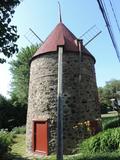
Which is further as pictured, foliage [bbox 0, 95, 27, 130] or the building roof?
foliage [bbox 0, 95, 27, 130]

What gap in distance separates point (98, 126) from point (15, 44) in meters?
11.3

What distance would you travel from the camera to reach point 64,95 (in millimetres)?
21453

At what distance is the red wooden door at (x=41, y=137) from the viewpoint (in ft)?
70.3

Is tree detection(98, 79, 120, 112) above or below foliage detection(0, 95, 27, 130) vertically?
above

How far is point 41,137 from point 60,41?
20.5 ft

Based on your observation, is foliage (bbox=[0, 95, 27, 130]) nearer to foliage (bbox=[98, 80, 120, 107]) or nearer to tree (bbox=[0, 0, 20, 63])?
tree (bbox=[0, 0, 20, 63])

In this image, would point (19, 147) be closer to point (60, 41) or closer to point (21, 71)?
point (60, 41)

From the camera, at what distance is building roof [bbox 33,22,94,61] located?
877 inches

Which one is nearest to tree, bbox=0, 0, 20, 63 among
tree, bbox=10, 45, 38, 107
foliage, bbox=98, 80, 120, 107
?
tree, bbox=10, 45, 38, 107

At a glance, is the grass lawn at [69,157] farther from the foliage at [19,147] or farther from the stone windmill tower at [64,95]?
the stone windmill tower at [64,95]

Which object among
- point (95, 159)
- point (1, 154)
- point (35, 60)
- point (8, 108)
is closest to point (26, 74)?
point (8, 108)

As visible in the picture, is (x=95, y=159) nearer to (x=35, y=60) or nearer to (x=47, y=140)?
(x=47, y=140)

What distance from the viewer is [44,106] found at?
21.7 meters

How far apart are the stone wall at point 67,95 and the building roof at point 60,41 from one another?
401 mm
